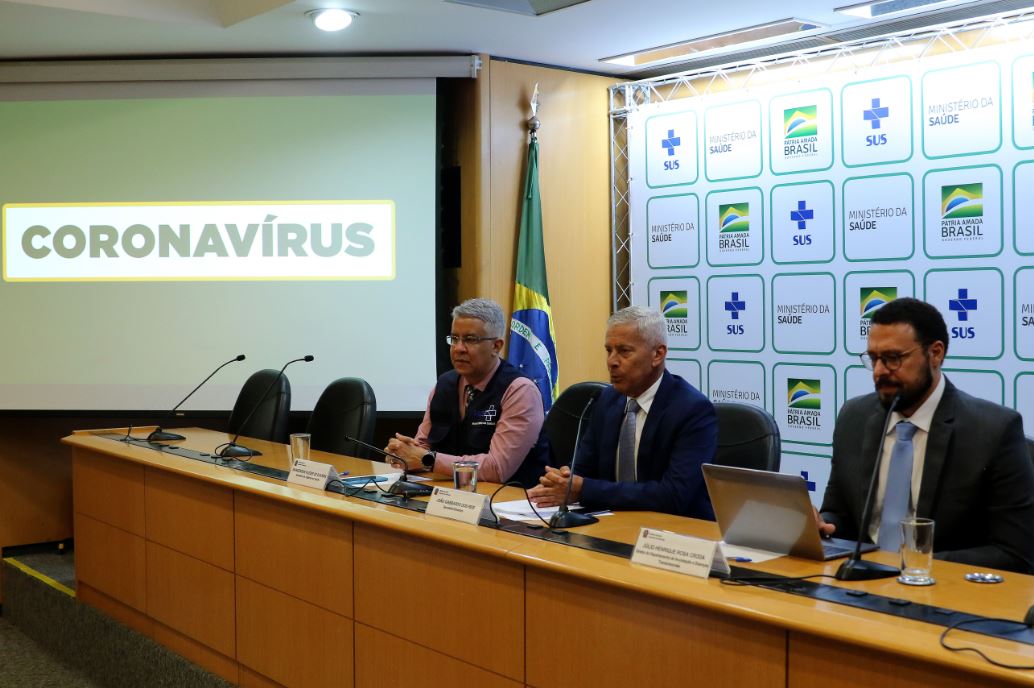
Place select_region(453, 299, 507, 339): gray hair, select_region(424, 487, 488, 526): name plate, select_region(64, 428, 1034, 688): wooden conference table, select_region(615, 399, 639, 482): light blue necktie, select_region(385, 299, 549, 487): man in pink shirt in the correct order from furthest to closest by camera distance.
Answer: select_region(453, 299, 507, 339): gray hair
select_region(385, 299, 549, 487): man in pink shirt
select_region(615, 399, 639, 482): light blue necktie
select_region(424, 487, 488, 526): name plate
select_region(64, 428, 1034, 688): wooden conference table

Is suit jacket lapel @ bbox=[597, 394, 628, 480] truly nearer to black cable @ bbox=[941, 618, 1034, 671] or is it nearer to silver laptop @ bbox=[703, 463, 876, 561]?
silver laptop @ bbox=[703, 463, 876, 561]

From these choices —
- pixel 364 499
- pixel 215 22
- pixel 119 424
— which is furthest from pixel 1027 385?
pixel 119 424

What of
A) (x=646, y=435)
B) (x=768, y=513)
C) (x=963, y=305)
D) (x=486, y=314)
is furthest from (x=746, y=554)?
(x=963, y=305)

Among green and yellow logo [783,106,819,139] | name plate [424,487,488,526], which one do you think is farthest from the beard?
green and yellow logo [783,106,819,139]

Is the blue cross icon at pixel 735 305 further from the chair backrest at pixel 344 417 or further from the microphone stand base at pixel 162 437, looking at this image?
the microphone stand base at pixel 162 437

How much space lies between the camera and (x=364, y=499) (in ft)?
8.86

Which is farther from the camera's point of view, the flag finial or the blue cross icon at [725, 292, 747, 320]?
the flag finial

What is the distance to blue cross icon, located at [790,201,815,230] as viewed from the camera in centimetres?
459

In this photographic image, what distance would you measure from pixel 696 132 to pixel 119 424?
3.51 metres

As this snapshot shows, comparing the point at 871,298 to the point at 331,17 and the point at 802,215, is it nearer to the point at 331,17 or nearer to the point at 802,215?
the point at 802,215

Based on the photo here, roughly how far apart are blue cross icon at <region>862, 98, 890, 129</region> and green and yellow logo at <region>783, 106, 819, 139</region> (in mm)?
260

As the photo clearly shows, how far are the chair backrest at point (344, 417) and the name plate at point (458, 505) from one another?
1535 millimetres

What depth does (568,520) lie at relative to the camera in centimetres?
231

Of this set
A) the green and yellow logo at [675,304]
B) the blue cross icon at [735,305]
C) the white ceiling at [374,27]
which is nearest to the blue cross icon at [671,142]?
the white ceiling at [374,27]
